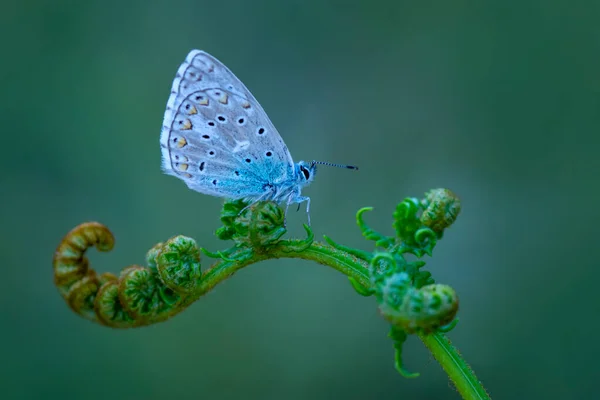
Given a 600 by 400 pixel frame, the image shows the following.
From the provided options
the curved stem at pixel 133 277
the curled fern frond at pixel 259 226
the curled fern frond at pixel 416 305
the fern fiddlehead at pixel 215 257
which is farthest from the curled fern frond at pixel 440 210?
the curled fern frond at pixel 259 226

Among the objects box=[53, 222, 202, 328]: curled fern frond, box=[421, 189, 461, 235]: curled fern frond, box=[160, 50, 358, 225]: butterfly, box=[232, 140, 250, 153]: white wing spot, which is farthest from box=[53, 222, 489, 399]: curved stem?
box=[232, 140, 250, 153]: white wing spot

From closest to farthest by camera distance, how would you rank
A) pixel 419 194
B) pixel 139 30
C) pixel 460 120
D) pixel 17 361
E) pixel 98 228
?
pixel 98 228
pixel 17 361
pixel 419 194
pixel 460 120
pixel 139 30

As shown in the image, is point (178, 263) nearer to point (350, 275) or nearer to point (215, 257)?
point (215, 257)

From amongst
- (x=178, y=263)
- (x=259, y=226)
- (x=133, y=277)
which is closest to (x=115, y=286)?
(x=133, y=277)

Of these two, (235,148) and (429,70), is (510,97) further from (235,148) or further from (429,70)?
(235,148)

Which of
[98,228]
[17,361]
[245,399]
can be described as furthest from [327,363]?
[98,228]

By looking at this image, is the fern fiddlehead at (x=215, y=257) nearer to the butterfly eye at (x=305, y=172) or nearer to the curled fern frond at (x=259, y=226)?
the curled fern frond at (x=259, y=226)

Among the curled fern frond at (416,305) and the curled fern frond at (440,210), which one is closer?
the curled fern frond at (416,305)
